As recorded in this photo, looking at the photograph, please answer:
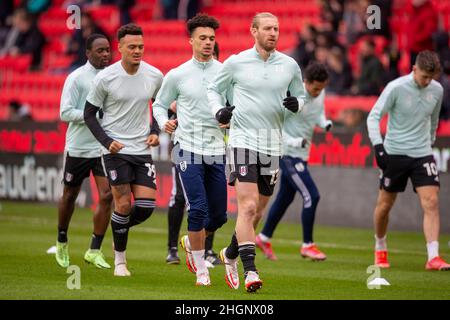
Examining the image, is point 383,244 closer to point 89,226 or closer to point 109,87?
point 109,87

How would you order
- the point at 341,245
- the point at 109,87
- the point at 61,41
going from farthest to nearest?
the point at 61,41
the point at 341,245
the point at 109,87

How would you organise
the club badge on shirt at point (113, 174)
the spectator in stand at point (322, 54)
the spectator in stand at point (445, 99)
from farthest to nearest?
the spectator in stand at point (322, 54) < the spectator in stand at point (445, 99) < the club badge on shirt at point (113, 174)

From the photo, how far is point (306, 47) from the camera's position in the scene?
2373 cm

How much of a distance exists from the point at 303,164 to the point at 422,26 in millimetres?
6813

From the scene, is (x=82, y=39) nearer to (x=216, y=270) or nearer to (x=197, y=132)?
(x=216, y=270)

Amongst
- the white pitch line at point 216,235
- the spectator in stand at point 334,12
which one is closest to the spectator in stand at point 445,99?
the spectator in stand at point 334,12

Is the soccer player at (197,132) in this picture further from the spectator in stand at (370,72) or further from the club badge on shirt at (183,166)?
the spectator in stand at (370,72)

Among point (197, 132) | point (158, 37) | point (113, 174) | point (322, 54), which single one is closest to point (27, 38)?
point (158, 37)

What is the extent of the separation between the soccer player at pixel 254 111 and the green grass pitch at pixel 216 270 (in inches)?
34.2

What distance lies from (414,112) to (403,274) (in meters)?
2.11

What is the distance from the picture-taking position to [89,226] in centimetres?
2006

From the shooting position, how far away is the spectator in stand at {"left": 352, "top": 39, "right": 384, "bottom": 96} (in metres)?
21.7

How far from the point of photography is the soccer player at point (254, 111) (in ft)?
37.1
